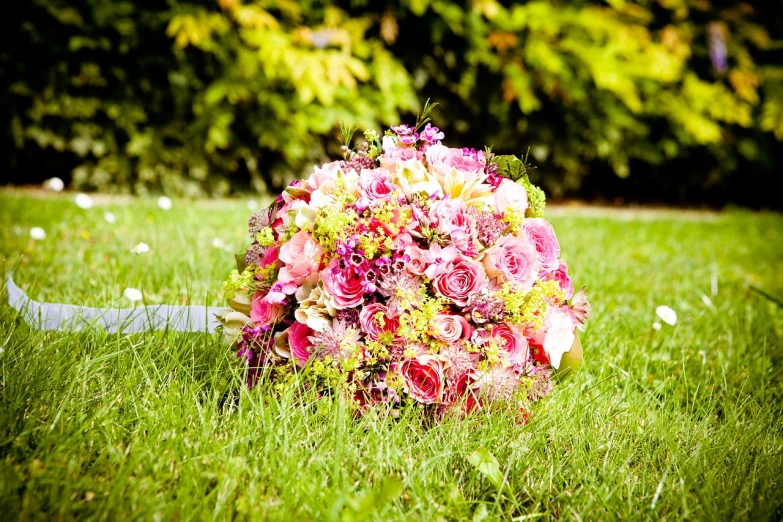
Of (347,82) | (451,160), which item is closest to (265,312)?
(451,160)

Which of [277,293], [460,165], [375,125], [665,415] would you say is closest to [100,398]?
[277,293]

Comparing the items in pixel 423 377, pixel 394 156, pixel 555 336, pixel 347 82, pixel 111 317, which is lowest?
pixel 111 317

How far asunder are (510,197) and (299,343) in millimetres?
641

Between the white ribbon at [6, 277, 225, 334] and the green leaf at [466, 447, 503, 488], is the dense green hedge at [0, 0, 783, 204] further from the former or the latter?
the green leaf at [466, 447, 503, 488]

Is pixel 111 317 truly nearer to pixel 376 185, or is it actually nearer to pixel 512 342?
pixel 376 185

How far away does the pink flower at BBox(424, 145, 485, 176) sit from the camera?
1.56m

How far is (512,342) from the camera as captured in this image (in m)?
1.49

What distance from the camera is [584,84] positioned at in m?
6.06

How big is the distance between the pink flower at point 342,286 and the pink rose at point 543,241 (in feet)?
1.48

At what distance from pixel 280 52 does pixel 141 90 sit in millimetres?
1237

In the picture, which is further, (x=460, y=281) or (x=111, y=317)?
(x=111, y=317)

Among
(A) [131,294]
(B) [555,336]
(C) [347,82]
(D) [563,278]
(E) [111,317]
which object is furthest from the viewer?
(C) [347,82]

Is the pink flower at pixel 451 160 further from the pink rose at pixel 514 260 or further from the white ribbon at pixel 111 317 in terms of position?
the white ribbon at pixel 111 317

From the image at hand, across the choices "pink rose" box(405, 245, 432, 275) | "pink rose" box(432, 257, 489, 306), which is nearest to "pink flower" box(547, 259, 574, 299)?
"pink rose" box(432, 257, 489, 306)
